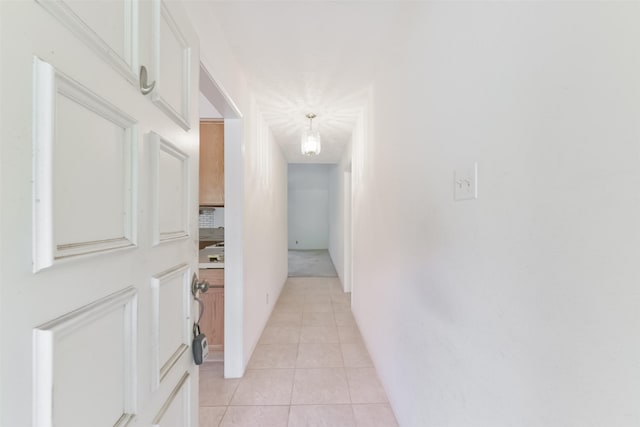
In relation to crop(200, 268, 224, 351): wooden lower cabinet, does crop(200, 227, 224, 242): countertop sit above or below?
above

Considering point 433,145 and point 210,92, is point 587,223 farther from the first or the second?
point 210,92

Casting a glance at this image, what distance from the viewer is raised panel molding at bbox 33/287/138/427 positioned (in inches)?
16.5

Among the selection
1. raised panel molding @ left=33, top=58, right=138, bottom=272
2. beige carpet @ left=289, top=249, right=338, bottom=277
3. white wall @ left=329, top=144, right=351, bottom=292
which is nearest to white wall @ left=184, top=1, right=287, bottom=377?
raised panel molding @ left=33, top=58, right=138, bottom=272

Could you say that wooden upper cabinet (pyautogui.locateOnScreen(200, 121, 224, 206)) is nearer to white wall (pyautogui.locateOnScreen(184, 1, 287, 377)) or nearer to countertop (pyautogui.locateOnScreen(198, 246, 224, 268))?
white wall (pyautogui.locateOnScreen(184, 1, 287, 377))

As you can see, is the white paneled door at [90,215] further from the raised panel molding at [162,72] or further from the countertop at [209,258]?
the countertop at [209,258]

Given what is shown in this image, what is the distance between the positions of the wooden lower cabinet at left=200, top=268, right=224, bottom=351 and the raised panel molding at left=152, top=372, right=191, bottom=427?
4.68ft

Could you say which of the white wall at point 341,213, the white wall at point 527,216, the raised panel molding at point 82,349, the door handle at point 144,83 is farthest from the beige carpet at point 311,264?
the door handle at point 144,83

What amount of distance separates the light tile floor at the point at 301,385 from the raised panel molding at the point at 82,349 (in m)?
1.37

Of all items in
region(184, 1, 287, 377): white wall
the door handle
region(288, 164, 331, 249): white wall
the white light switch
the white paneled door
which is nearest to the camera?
the white paneled door

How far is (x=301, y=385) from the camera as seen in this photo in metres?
2.04

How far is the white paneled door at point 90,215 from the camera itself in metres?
0.40

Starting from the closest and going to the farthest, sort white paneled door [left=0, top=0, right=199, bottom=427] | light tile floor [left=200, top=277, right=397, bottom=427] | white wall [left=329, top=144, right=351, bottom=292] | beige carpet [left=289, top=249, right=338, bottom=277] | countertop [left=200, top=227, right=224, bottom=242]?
white paneled door [left=0, top=0, right=199, bottom=427]
light tile floor [left=200, top=277, right=397, bottom=427]
countertop [left=200, top=227, right=224, bottom=242]
white wall [left=329, top=144, right=351, bottom=292]
beige carpet [left=289, top=249, right=338, bottom=277]

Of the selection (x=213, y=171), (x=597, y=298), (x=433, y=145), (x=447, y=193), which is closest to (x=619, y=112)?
(x=597, y=298)

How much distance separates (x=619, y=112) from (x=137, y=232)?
1034mm
